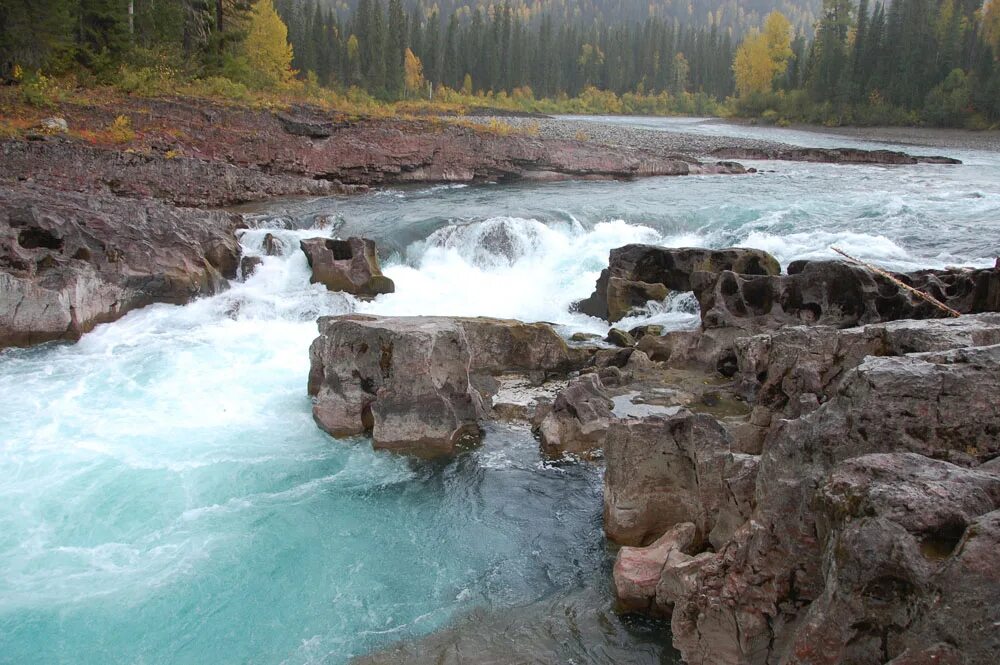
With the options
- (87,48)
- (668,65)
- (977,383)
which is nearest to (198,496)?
(977,383)

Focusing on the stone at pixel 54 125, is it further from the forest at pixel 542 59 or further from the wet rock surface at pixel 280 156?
the forest at pixel 542 59

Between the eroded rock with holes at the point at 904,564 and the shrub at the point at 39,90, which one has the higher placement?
the shrub at the point at 39,90

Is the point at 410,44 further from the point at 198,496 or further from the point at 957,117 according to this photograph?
the point at 198,496

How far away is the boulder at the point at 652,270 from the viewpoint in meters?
17.0

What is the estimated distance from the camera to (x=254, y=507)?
9805 millimetres

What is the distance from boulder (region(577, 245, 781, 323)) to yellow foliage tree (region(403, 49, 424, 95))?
7004 cm

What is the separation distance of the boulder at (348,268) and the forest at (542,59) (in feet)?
55.9

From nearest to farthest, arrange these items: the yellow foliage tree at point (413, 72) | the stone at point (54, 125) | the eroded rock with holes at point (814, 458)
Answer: the eroded rock with holes at point (814, 458) → the stone at point (54, 125) → the yellow foliage tree at point (413, 72)

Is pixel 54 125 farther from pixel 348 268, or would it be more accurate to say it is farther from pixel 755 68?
pixel 755 68

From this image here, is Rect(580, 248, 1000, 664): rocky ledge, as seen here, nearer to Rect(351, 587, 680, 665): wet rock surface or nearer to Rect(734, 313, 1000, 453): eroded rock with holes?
Rect(734, 313, 1000, 453): eroded rock with holes

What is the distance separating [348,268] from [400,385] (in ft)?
29.6

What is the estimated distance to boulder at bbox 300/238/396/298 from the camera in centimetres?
1927


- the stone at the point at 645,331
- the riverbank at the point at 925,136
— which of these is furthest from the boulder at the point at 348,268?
the riverbank at the point at 925,136

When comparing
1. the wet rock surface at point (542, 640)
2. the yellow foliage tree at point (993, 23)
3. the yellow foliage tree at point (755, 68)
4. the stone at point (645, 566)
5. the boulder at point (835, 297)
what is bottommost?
the wet rock surface at point (542, 640)
